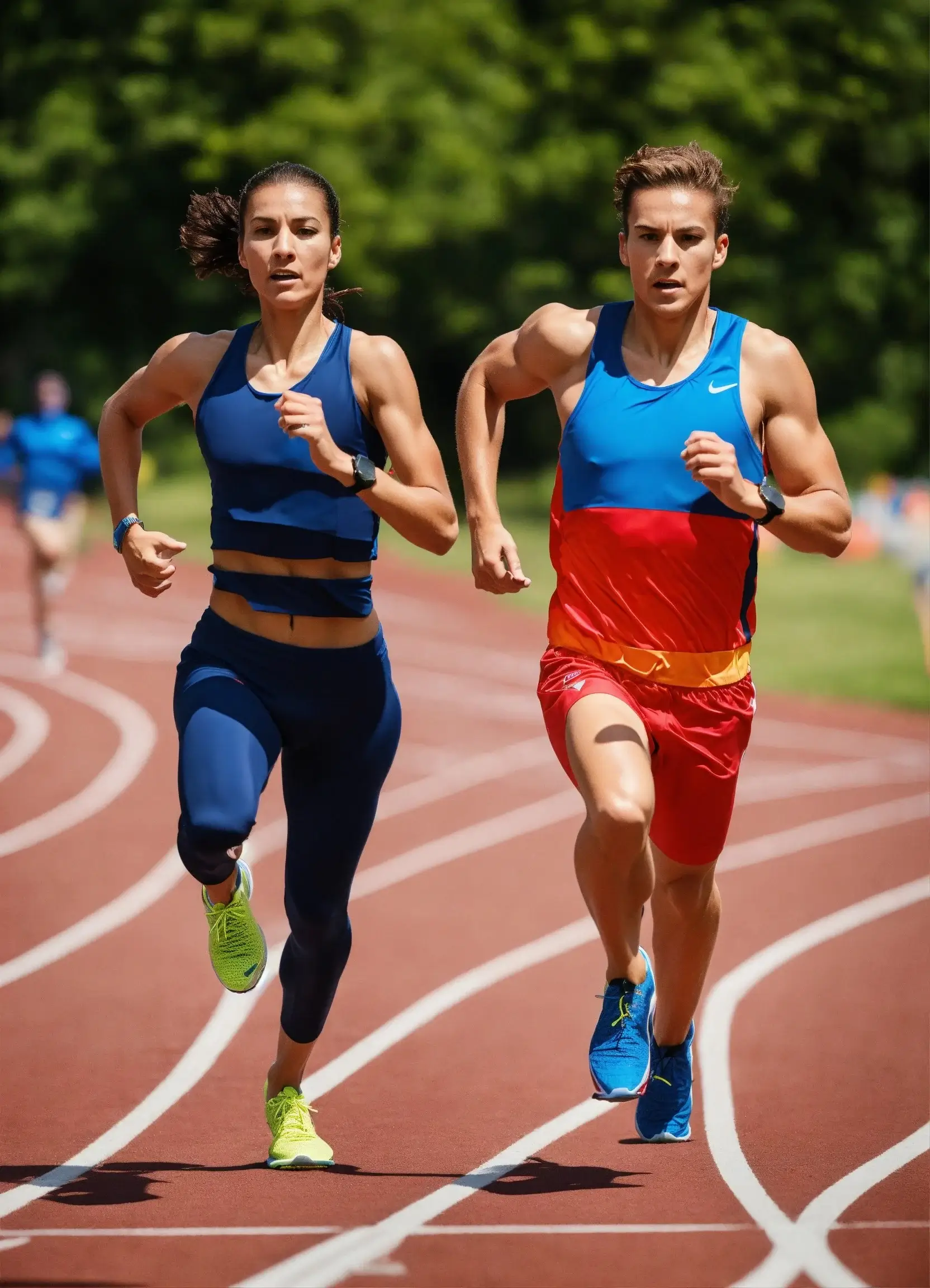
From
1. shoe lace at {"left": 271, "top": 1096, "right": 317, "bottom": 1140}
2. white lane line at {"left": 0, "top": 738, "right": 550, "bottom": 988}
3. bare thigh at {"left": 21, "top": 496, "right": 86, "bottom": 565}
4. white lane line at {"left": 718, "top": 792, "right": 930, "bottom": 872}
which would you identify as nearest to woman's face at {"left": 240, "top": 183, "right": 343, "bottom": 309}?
shoe lace at {"left": 271, "top": 1096, "right": 317, "bottom": 1140}

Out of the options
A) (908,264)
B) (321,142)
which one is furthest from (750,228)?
(321,142)

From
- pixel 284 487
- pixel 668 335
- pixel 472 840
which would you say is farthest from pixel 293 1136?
pixel 472 840

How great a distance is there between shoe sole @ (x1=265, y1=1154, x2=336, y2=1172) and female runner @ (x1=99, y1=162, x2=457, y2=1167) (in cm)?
59

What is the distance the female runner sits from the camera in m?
4.96

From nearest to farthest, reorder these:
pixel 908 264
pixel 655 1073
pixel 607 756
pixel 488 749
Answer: pixel 607 756
pixel 655 1073
pixel 488 749
pixel 908 264

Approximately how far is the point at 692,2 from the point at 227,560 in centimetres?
2945

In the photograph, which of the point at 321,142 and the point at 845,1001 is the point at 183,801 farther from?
the point at 321,142

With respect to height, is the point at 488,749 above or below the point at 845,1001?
above

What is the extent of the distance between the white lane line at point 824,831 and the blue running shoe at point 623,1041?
510 centimetres

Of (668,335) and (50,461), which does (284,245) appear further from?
(50,461)

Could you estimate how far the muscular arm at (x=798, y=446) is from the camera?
4.95 metres

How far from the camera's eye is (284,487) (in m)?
5.02

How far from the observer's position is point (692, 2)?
32.5 meters

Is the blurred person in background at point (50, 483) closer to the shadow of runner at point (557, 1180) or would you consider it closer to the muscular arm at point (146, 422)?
the muscular arm at point (146, 422)
